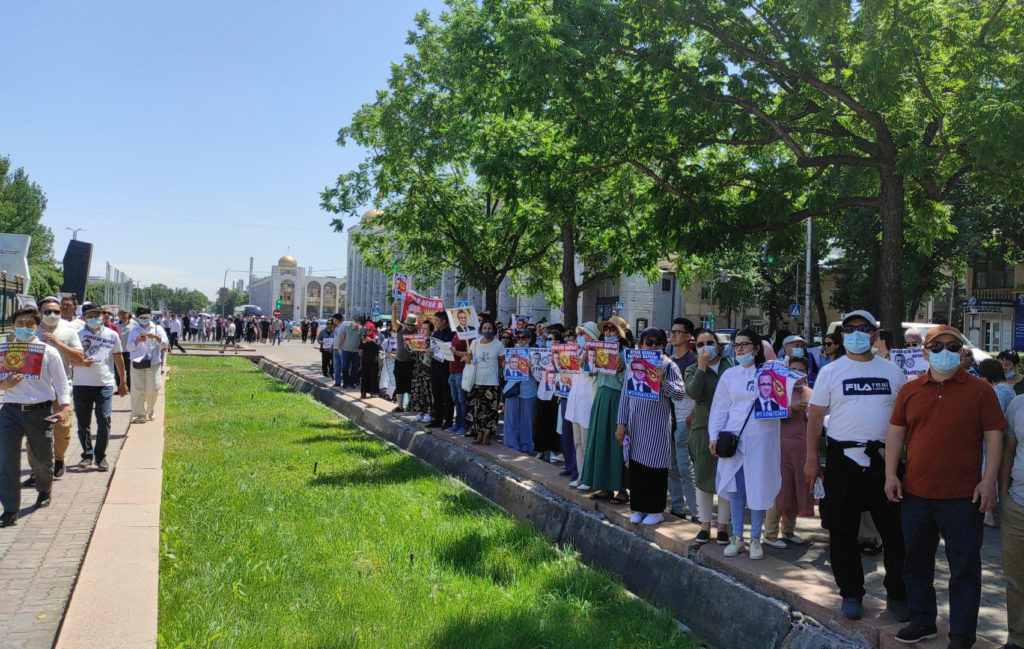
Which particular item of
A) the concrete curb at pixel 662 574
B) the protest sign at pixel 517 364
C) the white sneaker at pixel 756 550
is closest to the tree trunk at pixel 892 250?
the protest sign at pixel 517 364

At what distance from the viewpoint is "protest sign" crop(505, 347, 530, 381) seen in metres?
10.8

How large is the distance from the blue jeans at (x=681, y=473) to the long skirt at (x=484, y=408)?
4326 mm

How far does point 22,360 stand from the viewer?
23.2 feet

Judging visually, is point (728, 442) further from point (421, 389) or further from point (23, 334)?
point (421, 389)

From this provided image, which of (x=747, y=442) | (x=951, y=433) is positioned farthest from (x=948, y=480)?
(x=747, y=442)

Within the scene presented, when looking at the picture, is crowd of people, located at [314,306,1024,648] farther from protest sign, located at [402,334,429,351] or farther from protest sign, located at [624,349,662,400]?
protest sign, located at [402,334,429,351]

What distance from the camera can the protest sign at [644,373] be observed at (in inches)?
271

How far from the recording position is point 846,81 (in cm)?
1275

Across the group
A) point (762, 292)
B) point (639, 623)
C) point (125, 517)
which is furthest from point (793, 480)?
point (762, 292)

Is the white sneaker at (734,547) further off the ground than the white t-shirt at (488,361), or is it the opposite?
the white t-shirt at (488,361)

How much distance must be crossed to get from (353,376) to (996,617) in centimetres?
1701

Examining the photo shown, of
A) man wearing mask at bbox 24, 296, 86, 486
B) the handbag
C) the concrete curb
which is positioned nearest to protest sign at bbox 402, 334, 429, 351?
the concrete curb

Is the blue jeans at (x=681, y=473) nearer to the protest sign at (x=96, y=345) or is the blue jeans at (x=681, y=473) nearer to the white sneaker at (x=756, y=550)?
the white sneaker at (x=756, y=550)

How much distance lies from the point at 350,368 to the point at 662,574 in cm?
1511
